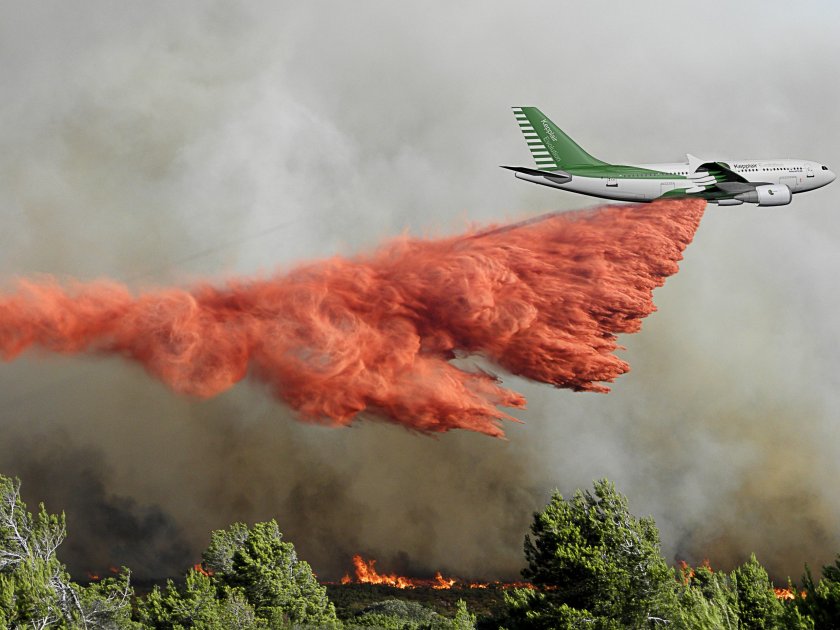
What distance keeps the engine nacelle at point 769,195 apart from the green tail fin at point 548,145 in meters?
9.93

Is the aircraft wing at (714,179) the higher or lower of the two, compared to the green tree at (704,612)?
higher

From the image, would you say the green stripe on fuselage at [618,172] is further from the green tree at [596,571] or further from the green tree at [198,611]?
the green tree at [198,611]

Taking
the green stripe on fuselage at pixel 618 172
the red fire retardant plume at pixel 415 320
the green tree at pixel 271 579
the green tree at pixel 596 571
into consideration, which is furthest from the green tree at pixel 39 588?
the green stripe on fuselage at pixel 618 172

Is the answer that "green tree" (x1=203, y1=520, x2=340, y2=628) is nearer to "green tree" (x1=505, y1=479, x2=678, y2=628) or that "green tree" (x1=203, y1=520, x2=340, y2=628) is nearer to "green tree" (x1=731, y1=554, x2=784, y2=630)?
"green tree" (x1=505, y1=479, x2=678, y2=628)

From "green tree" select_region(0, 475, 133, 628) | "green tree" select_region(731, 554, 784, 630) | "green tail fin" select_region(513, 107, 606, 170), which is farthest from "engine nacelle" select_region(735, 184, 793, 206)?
"green tree" select_region(0, 475, 133, 628)

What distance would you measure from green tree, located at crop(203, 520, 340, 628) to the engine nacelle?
123 ft

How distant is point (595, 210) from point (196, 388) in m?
31.6

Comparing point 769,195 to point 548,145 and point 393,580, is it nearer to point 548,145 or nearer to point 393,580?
point 548,145

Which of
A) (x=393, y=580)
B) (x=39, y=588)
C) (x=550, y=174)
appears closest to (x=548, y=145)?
(x=550, y=174)

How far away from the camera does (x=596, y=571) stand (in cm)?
5503

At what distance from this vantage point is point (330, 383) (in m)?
72.6

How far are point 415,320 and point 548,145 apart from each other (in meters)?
15.0

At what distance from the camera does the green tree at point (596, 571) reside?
173 feet

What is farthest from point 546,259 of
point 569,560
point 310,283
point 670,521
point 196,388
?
point 670,521
